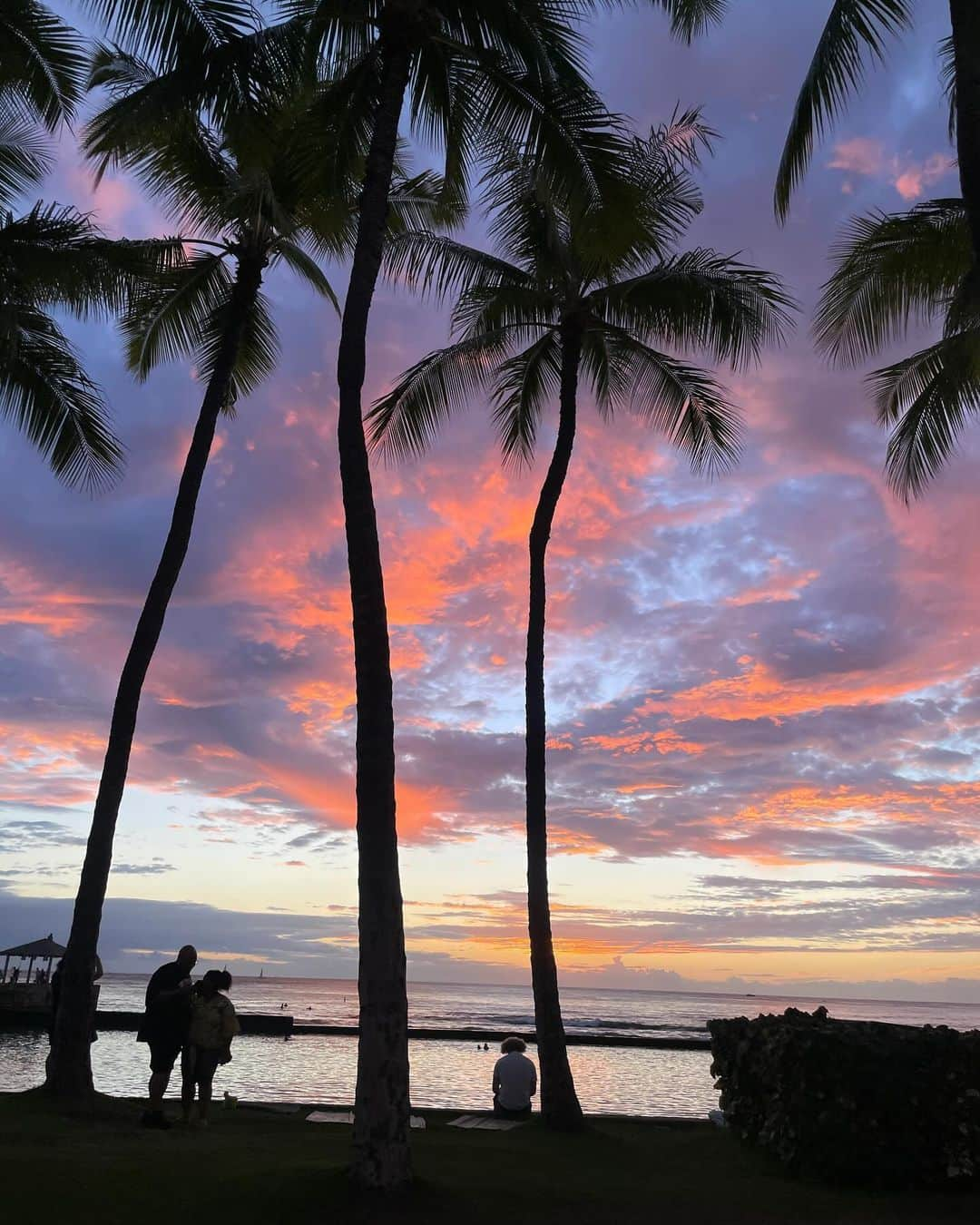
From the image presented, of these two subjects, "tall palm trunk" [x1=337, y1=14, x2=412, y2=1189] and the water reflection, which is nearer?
"tall palm trunk" [x1=337, y1=14, x2=412, y2=1189]

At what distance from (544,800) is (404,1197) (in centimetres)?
759

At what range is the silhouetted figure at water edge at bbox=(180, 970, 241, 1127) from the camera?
12.8 meters

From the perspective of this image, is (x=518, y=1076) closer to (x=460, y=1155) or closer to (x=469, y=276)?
(x=460, y=1155)

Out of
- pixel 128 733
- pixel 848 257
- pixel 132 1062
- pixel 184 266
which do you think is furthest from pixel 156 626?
pixel 132 1062

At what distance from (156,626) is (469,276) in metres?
7.83

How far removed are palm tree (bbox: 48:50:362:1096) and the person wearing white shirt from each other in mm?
5698

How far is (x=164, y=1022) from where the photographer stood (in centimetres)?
1227

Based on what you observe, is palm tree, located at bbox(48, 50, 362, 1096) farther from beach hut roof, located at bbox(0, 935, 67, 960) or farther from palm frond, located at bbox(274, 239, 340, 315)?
beach hut roof, located at bbox(0, 935, 67, 960)

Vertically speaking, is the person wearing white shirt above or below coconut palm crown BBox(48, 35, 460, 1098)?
below

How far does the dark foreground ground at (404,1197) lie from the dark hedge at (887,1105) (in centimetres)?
27

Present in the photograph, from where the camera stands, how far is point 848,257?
16.1 metres

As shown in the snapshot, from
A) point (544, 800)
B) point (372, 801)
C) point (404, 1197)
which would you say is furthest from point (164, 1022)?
point (544, 800)

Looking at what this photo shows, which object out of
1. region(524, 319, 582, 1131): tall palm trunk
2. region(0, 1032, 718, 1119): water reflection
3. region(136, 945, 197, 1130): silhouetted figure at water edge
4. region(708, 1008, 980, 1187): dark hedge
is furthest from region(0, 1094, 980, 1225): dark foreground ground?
region(0, 1032, 718, 1119): water reflection

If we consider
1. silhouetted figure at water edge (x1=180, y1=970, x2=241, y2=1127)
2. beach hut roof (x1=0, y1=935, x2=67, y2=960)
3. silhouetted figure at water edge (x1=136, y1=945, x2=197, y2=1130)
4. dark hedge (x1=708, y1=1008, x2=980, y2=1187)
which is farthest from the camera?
beach hut roof (x1=0, y1=935, x2=67, y2=960)
